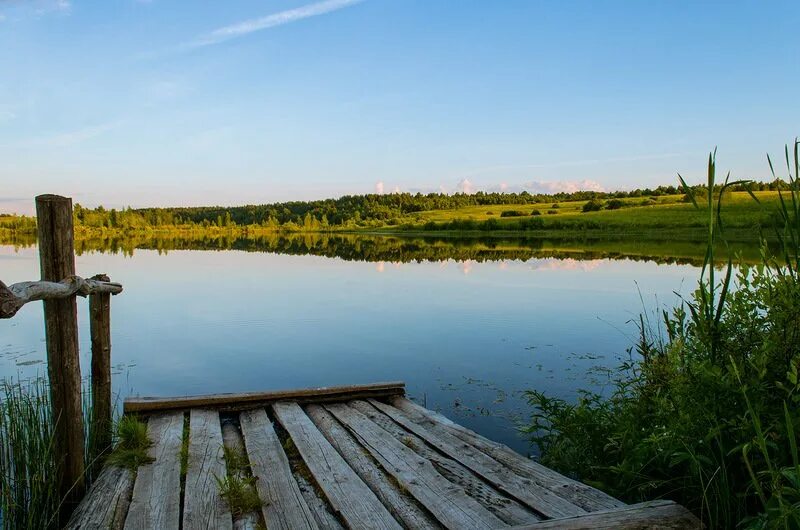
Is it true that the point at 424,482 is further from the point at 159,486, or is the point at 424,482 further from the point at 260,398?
the point at 260,398

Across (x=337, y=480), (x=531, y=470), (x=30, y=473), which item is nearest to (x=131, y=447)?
(x=30, y=473)

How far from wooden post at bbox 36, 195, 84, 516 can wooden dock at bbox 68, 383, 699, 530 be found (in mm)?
328

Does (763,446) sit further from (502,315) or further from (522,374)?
(502,315)

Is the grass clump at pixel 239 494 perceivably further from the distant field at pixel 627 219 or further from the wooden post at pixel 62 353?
the distant field at pixel 627 219

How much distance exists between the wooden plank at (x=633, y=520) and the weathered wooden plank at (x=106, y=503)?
9.07ft

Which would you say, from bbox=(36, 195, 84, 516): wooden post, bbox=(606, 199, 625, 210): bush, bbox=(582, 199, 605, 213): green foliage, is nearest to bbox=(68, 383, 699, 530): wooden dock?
bbox=(36, 195, 84, 516): wooden post

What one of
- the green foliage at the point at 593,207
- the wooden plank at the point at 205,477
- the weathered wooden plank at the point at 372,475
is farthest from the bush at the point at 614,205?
the wooden plank at the point at 205,477

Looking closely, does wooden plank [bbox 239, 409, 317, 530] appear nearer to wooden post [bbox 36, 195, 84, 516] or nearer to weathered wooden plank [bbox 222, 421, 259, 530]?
weathered wooden plank [bbox 222, 421, 259, 530]

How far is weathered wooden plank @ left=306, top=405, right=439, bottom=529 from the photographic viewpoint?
3.67 metres

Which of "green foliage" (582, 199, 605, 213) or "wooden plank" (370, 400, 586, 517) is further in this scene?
"green foliage" (582, 199, 605, 213)

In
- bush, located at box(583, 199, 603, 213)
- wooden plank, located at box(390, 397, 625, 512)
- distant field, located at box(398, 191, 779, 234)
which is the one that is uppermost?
bush, located at box(583, 199, 603, 213)

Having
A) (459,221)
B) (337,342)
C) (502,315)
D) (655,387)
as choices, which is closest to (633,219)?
(459,221)

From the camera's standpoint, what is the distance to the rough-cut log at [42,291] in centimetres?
301

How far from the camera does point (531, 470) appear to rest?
4.48 meters
